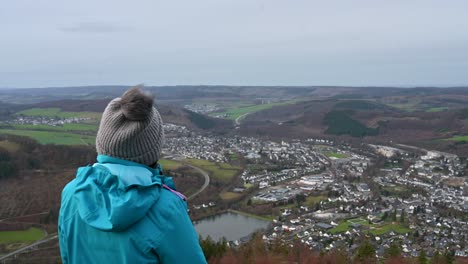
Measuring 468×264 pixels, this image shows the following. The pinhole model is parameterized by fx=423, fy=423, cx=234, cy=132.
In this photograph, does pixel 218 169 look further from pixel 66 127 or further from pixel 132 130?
pixel 132 130

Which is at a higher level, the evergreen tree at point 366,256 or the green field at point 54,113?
the green field at point 54,113

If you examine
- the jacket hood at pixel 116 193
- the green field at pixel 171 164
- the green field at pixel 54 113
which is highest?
the jacket hood at pixel 116 193

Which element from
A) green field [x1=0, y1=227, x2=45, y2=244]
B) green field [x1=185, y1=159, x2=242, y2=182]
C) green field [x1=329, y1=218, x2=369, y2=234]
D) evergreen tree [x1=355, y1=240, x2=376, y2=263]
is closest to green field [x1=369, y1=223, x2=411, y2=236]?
green field [x1=329, y1=218, x2=369, y2=234]

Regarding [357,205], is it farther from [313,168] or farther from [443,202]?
[313,168]

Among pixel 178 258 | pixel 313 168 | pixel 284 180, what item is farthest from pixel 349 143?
pixel 178 258

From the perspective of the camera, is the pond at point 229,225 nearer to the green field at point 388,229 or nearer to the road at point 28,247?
the green field at point 388,229

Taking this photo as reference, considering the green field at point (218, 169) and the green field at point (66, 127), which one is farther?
the green field at point (66, 127)

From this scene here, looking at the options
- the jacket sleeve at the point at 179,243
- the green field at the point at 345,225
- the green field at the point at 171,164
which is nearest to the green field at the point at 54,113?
the green field at the point at 171,164

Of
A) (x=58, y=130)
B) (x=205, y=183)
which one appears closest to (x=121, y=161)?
(x=205, y=183)
